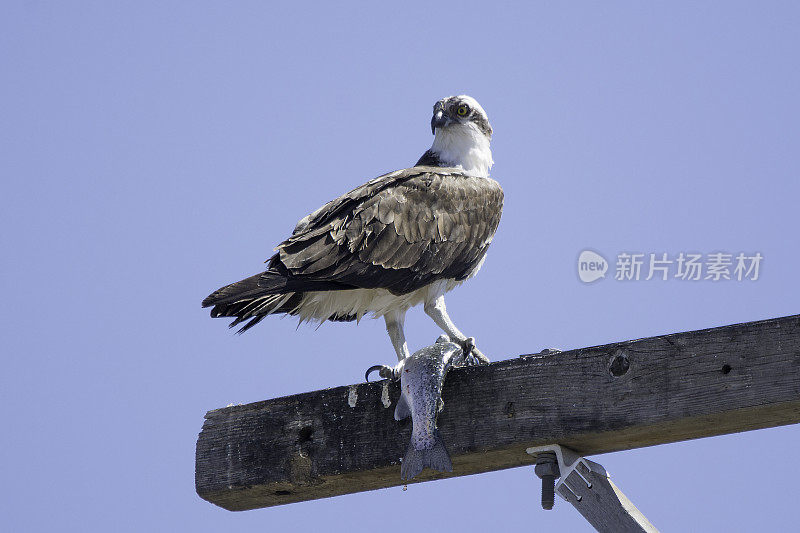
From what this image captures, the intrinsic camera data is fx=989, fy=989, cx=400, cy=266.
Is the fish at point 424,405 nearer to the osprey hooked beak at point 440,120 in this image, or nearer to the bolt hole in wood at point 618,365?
the bolt hole in wood at point 618,365

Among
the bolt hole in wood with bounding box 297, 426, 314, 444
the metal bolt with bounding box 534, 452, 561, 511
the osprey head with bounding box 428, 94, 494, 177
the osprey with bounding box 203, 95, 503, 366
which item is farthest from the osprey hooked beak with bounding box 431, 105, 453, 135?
the metal bolt with bounding box 534, 452, 561, 511

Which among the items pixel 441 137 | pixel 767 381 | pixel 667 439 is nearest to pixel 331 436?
pixel 667 439

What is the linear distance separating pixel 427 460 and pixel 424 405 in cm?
21

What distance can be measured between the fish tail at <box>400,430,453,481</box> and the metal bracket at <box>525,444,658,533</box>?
14.0 inches

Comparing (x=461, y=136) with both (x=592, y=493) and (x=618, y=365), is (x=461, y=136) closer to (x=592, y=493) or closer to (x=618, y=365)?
(x=618, y=365)

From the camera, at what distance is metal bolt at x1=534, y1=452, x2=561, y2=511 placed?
3.53 metres

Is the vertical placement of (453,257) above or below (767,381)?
above

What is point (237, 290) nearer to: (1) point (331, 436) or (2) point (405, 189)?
(1) point (331, 436)

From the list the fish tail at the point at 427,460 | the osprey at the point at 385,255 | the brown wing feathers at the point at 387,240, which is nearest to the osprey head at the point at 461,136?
the osprey at the point at 385,255

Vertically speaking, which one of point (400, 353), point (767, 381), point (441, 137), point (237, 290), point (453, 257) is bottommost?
point (767, 381)

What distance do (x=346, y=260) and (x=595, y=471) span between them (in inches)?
94.9

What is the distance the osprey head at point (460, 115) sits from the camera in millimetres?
7273

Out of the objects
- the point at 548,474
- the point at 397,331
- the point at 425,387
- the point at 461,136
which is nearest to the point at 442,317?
the point at 397,331

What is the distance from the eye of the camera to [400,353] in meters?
6.02
